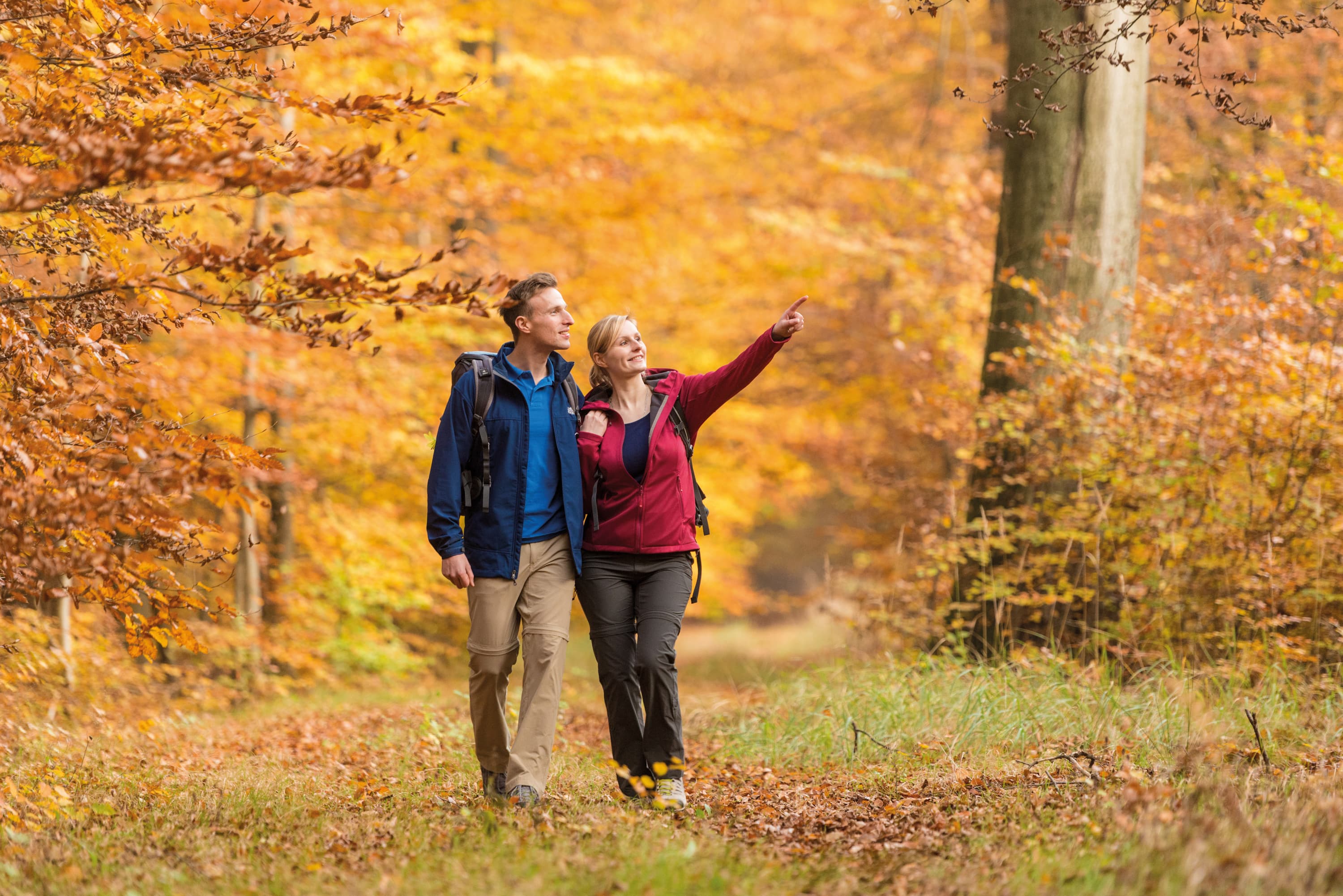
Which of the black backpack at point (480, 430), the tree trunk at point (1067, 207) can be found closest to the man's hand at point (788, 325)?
the black backpack at point (480, 430)

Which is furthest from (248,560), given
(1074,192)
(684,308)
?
(1074,192)

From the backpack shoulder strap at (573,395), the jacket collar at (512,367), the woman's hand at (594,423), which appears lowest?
the woman's hand at (594,423)

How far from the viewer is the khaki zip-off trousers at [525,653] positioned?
4.43m

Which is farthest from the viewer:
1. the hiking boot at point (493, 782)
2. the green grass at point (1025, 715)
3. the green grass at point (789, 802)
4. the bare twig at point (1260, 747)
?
the green grass at point (1025, 715)

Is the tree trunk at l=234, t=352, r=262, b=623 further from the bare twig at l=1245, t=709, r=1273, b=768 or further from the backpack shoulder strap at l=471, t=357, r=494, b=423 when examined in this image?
the bare twig at l=1245, t=709, r=1273, b=768

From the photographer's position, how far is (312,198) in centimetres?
1134

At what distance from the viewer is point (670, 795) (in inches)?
175

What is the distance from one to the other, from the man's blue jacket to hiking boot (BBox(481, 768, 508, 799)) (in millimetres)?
841

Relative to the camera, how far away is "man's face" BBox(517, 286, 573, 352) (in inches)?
181

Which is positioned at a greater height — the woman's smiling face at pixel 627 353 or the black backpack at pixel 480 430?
the woman's smiling face at pixel 627 353

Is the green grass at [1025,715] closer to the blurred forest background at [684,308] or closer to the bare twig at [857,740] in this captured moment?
the bare twig at [857,740]

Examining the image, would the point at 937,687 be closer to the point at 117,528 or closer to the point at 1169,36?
the point at 1169,36

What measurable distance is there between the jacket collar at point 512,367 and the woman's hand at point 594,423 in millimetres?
196

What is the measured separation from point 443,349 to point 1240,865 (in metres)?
10.4
